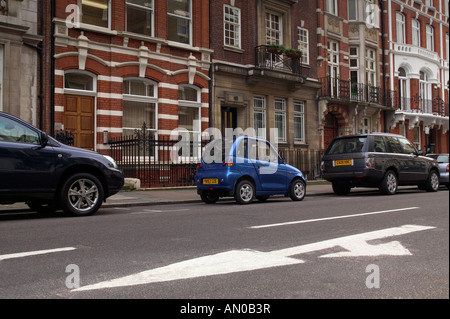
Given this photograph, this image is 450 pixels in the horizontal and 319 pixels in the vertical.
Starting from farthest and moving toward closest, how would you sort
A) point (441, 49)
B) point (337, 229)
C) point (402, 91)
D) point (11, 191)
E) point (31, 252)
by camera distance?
point (441, 49) → point (402, 91) → point (11, 191) → point (337, 229) → point (31, 252)

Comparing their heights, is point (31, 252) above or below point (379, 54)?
below

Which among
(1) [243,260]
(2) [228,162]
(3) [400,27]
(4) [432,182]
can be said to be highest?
(3) [400,27]

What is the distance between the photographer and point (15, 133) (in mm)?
8406

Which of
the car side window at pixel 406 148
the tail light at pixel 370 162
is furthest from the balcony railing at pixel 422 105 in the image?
the tail light at pixel 370 162

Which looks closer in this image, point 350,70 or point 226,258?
point 226,258

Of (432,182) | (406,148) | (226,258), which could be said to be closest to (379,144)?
(406,148)

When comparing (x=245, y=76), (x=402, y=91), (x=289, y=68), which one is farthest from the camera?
(x=402, y=91)

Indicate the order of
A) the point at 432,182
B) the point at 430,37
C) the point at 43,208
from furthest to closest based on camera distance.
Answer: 1. the point at 430,37
2. the point at 432,182
3. the point at 43,208

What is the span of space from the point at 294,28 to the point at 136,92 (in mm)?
10482

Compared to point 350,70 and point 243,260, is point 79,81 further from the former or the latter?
point 350,70

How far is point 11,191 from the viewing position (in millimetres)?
8148

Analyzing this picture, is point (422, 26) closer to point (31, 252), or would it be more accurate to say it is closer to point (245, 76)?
point (245, 76)

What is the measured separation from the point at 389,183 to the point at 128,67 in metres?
10.5

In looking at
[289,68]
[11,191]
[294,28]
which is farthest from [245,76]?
[11,191]
